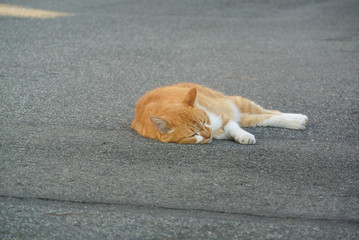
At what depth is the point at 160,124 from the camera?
5.01 meters

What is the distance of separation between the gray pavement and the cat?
0.41ft

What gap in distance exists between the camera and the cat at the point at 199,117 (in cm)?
510

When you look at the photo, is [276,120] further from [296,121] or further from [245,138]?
[245,138]

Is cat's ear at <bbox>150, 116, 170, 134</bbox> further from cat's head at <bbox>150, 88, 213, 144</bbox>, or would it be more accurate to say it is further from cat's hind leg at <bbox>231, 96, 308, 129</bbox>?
cat's hind leg at <bbox>231, 96, 308, 129</bbox>

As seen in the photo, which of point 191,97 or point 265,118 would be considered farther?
point 265,118

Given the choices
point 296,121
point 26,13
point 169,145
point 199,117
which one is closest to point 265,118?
point 296,121

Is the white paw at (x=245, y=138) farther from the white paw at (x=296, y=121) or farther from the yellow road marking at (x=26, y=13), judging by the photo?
the yellow road marking at (x=26, y=13)

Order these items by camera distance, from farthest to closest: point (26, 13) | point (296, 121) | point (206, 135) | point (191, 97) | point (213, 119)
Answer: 1. point (26, 13)
2. point (296, 121)
3. point (213, 119)
4. point (191, 97)
5. point (206, 135)

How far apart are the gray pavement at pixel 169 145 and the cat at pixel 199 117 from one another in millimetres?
126

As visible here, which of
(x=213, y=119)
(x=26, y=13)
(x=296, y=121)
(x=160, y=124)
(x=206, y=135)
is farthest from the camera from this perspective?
(x=26, y=13)

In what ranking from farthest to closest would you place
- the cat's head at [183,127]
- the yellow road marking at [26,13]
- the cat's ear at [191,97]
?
1. the yellow road marking at [26,13]
2. the cat's ear at [191,97]
3. the cat's head at [183,127]

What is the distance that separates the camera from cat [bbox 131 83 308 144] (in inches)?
201

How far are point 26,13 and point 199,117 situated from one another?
6.41 m

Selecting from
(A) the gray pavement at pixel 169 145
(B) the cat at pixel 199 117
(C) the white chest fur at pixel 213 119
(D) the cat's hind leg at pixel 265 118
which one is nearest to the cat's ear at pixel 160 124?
(B) the cat at pixel 199 117
